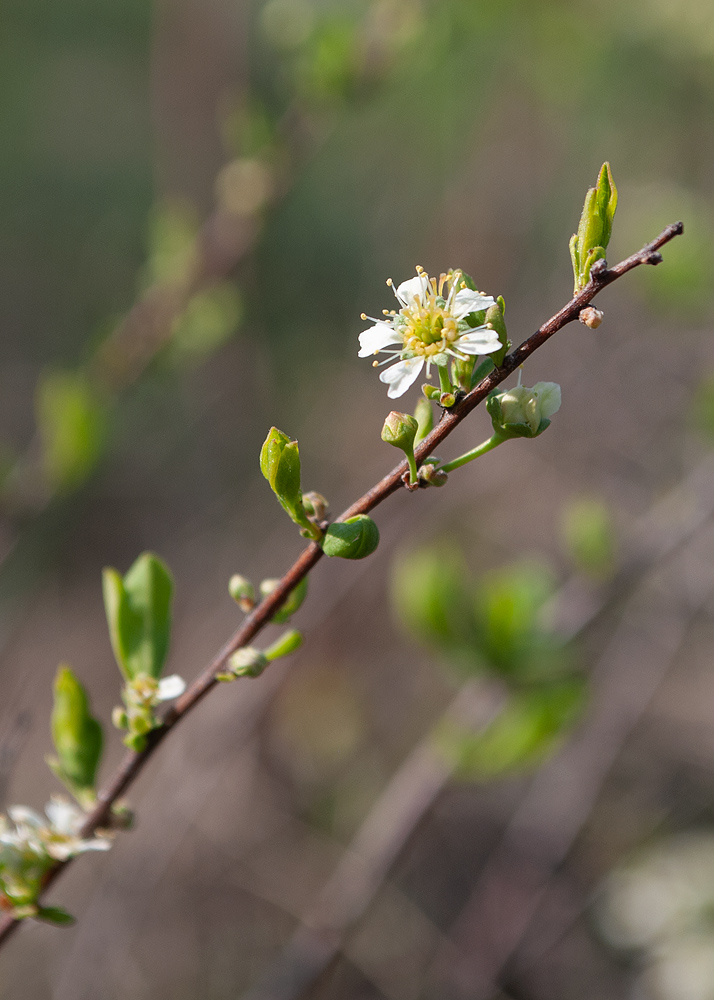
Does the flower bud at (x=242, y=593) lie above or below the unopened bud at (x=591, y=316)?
below

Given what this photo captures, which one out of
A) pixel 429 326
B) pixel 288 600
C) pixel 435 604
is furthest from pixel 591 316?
pixel 435 604

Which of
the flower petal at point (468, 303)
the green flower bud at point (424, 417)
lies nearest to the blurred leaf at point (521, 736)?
the green flower bud at point (424, 417)

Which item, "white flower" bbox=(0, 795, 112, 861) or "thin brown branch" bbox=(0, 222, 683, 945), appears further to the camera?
"white flower" bbox=(0, 795, 112, 861)

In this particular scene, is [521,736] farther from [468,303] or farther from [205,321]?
[205,321]

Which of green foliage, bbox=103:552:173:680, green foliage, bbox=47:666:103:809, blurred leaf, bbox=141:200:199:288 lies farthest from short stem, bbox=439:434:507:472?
blurred leaf, bbox=141:200:199:288

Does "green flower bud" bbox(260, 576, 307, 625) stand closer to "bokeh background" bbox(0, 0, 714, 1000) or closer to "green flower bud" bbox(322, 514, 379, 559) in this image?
"green flower bud" bbox(322, 514, 379, 559)

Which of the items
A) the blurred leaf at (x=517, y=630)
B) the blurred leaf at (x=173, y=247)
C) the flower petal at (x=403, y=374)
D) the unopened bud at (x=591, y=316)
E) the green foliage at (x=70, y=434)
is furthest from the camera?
the blurred leaf at (x=173, y=247)

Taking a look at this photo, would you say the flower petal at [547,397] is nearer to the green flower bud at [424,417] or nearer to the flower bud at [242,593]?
the green flower bud at [424,417]

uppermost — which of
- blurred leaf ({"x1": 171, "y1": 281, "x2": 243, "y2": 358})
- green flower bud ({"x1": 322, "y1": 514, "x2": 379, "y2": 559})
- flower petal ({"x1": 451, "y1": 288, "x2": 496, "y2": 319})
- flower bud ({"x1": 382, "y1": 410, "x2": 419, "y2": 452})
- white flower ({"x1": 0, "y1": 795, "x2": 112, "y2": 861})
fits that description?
blurred leaf ({"x1": 171, "y1": 281, "x2": 243, "y2": 358})
